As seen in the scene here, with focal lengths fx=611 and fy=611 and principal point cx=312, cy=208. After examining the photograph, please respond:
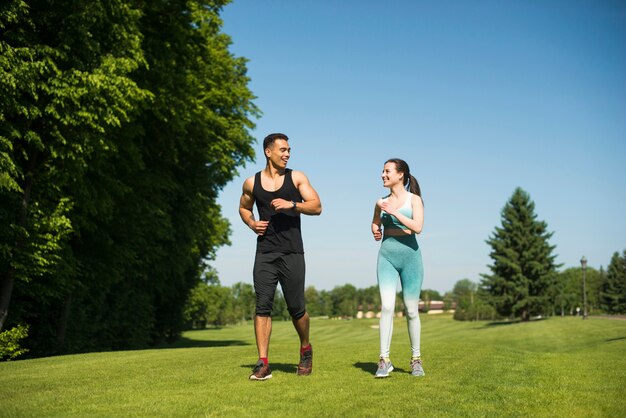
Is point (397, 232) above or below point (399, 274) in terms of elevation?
above

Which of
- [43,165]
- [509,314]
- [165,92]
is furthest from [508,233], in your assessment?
[43,165]

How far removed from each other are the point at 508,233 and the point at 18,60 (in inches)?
2013

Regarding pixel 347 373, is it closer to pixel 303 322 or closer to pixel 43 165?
pixel 303 322

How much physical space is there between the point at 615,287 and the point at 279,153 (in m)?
83.3

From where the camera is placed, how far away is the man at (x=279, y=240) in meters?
7.37

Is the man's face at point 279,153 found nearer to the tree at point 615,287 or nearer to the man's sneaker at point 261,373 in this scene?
the man's sneaker at point 261,373

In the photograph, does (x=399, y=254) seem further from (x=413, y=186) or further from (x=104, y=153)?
(x=104, y=153)

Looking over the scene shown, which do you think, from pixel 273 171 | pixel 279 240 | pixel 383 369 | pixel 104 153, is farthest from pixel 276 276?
pixel 104 153

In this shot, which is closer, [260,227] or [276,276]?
[260,227]

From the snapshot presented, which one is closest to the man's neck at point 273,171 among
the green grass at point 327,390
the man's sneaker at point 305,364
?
the man's sneaker at point 305,364

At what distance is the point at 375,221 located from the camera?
7688 millimetres

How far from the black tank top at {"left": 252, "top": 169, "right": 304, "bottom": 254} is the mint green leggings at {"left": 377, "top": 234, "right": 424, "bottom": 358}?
1.06 meters

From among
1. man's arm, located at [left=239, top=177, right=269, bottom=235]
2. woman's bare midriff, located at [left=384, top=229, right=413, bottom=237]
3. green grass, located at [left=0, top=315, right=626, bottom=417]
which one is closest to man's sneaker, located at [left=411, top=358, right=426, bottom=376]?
green grass, located at [left=0, top=315, right=626, bottom=417]

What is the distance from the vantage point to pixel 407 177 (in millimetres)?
7680
